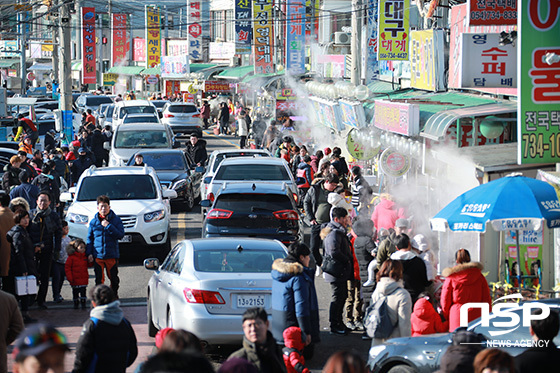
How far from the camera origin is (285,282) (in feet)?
27.4

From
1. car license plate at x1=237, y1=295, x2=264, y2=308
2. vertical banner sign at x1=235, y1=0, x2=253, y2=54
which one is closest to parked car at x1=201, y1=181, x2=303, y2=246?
car license plate at x1=237, y1=295, x2=264, y2=308

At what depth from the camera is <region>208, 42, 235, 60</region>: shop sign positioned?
67250mm

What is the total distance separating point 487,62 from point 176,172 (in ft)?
32.6

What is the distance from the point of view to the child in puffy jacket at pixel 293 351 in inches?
294

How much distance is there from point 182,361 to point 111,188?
1212cm

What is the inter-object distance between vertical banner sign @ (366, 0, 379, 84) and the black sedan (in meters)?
6.61

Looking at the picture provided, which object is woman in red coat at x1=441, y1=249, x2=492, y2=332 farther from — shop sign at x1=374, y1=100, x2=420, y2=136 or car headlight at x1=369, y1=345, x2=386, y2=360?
shop sign at x1=374, y1=100, x2=420, y2=136

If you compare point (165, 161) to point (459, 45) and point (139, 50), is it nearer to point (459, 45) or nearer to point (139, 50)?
point (459, 45)

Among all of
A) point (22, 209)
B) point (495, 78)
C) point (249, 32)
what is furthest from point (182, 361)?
point (249, 32)

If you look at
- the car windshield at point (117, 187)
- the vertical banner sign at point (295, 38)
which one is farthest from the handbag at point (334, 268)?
the vertical banner sign at point (295, 38)

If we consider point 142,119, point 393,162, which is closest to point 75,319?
point 393,162

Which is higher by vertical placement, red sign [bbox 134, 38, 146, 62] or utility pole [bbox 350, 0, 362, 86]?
red sign [bbox 134, 38, 146, 62]

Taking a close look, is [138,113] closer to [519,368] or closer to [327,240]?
[327,240]

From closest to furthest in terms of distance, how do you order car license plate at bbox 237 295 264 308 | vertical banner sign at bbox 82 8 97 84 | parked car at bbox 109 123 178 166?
car license plate at bbox 237 295 264 308
parked car at bbox 109 123 178 166
vertical banner sign at bbox 82 8 97 84
